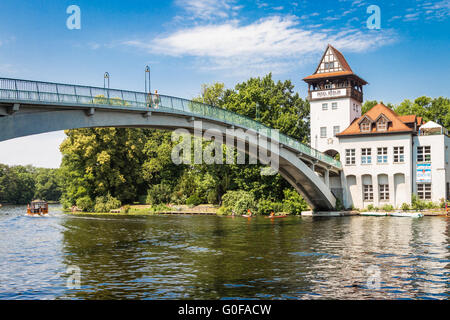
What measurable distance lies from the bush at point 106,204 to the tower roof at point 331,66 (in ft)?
97.2

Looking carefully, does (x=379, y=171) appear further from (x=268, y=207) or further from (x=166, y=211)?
(x=166, y=211)

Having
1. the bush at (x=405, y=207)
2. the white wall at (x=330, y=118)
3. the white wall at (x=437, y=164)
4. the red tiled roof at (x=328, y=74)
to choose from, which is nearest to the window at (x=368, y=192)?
the bush at (x=405, y=207)

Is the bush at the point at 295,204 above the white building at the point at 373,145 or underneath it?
underneath

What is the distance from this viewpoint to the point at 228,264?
2011 centimetres

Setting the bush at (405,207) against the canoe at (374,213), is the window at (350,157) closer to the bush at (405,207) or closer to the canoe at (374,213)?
the canoe at (374,213)

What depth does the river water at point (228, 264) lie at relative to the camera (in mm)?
15031

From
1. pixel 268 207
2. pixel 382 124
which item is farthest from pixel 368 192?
pixel 268 207

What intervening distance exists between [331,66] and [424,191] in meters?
17.6

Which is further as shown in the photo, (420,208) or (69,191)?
(69,191)

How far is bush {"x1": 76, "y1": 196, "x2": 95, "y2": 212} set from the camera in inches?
2562
